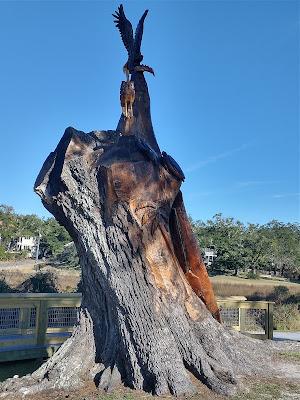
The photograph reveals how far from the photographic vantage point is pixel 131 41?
7121 mm

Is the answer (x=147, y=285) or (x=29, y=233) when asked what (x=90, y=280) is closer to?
(x=147, y=285)

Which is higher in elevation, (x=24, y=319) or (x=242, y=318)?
(x=24, y=319)

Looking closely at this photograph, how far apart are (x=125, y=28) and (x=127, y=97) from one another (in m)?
1.50

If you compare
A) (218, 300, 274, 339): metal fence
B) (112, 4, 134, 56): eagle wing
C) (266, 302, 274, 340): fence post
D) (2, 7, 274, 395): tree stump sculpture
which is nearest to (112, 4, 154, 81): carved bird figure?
(112, 4, 134, 56): eagle wing

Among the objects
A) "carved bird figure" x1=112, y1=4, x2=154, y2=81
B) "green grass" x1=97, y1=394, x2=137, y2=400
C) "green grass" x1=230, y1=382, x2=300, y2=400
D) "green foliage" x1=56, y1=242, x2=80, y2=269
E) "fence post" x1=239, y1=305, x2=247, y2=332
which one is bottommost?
"green grass" x1=97, y1=394, x2=137, y2=400

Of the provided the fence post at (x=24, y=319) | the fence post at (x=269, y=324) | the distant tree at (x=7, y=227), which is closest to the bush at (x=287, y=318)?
the fence post at (x=269, y=324)

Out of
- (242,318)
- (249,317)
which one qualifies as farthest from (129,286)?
(249,317)

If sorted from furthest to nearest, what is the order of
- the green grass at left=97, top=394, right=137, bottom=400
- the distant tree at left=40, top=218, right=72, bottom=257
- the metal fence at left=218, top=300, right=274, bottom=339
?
the distant tree at left=40, top=218, right=72, bottom=257, the metal fence at left=218, top=300, right=274, bottom=339, the green grass at left=97, top=394, right=137, bottom=400

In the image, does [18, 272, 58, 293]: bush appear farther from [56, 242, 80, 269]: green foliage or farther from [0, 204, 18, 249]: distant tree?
[0, 204, 18, 249]: distant tree

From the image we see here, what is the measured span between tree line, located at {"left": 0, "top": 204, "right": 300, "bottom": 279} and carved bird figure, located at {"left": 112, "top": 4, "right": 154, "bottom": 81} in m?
26.9

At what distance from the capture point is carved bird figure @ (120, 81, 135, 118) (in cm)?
649

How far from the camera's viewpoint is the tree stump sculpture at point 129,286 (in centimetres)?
522

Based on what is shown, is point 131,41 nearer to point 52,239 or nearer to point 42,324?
point 42,324

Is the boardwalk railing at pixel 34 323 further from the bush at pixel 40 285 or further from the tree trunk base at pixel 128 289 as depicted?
the bush at pixel 40 285
